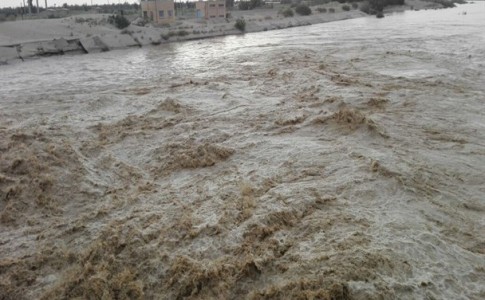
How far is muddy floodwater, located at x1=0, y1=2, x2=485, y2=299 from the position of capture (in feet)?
14.5

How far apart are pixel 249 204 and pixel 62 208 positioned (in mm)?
2791

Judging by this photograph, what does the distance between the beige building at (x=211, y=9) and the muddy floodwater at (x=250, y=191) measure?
2897 centimetres

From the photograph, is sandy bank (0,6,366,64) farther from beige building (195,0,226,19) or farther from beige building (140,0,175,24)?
beige building (195,0,226,19)

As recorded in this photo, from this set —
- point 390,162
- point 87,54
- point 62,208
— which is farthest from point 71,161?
point 87,54

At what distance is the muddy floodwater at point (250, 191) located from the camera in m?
4.41

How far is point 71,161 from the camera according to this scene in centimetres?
745

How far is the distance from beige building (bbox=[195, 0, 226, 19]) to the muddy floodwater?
29.0 meters

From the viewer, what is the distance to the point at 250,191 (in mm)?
6090

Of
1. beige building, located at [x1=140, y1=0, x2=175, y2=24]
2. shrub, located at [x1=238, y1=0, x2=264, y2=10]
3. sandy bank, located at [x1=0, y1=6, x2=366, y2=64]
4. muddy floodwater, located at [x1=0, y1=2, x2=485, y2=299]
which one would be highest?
shrub, located at [x1=238, y1=0, x2=264, y2=10]

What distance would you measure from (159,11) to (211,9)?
6787mm

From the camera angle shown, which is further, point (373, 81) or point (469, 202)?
point (373, 81)

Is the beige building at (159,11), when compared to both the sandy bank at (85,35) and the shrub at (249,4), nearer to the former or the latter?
the sandy bank at (85,35)

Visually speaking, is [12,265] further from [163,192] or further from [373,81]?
[373,81]

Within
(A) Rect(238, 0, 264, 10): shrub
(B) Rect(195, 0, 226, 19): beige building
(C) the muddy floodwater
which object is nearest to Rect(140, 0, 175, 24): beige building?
(B) Rect(195, 0, 226, 19): beige building
